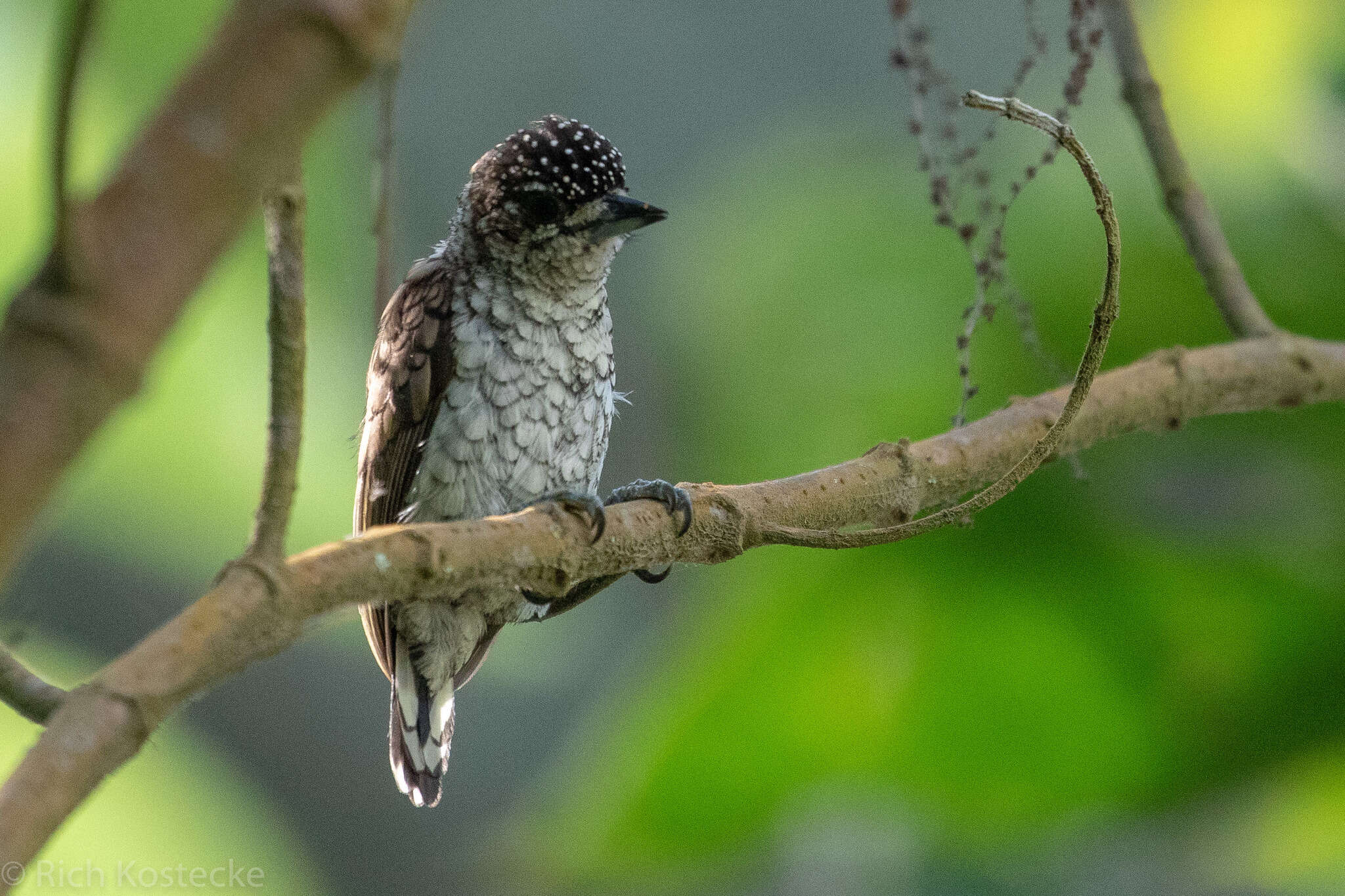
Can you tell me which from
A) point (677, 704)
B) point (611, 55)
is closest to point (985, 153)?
point (611, 55)

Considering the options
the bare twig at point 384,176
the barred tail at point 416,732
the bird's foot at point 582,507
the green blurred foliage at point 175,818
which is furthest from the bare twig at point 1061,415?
the green blurred foliage at point 175,818

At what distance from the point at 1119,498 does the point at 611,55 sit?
211cm

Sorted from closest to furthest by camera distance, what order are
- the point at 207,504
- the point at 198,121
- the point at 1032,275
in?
the point at 198,121
the point at 1032,275
the point at 207,504

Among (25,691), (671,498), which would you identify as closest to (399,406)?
(671,498)

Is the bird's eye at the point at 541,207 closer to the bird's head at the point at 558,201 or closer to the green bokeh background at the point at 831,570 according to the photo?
the bird's head at the point at 558,201

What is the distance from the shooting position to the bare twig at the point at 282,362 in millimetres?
609

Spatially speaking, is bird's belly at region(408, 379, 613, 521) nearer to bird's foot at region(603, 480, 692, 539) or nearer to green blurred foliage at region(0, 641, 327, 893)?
bird's foot at region(603, 480, 692, 539)

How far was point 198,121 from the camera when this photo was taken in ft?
1.38

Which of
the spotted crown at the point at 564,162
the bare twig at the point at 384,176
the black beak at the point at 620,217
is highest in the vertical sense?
the spotted crown at the point at 564,162

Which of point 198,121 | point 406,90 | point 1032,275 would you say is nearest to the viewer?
point 198,121

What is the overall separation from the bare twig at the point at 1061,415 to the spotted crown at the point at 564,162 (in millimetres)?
672

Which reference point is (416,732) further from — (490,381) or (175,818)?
(175,818)

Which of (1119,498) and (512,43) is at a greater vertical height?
(512,43)

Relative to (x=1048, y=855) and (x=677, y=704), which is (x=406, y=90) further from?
(x=1048, y=855)
